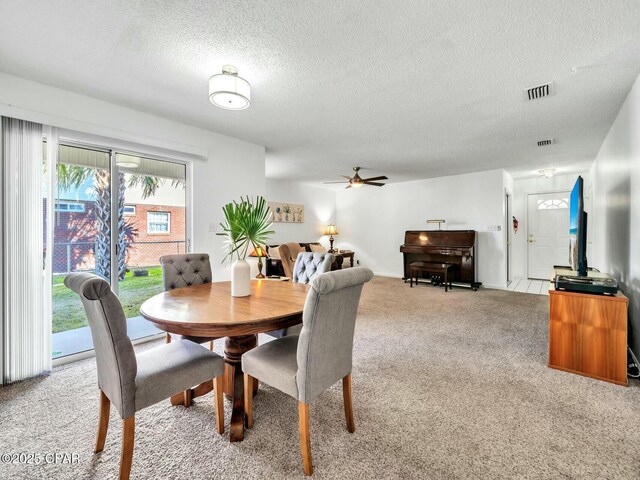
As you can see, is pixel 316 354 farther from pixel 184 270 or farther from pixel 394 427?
pixel 184 270

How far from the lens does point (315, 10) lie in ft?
5.36

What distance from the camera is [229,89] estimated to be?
2.10 m

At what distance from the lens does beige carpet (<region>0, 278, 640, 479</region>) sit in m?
1.44

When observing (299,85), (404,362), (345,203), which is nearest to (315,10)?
(299,85)

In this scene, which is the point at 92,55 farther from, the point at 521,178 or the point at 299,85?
the point at 521,178

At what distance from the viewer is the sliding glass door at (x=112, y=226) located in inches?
109

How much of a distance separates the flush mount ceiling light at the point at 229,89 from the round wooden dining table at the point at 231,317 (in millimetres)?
1430

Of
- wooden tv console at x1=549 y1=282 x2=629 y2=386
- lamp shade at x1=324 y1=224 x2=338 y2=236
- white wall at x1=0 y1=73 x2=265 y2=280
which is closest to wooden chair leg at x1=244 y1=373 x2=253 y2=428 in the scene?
white wall at x1=0 y1=73 x2=265 y2=280

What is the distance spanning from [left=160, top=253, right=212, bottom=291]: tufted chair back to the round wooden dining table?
386 millimetres

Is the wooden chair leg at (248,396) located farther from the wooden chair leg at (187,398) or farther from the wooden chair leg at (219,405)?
the wooden chair leg at (187,398)

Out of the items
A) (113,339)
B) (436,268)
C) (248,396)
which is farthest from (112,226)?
(436,268)

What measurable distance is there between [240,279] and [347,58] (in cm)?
173

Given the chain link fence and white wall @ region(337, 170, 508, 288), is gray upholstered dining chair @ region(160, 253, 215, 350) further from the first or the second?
white wall @ region(337, 170, 508, 288)

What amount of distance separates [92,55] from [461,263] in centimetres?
617
